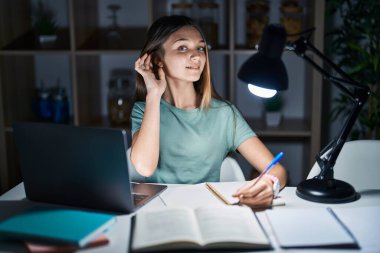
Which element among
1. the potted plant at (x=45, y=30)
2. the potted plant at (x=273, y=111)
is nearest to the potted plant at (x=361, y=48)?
the potted plant at (x=273, y=111)

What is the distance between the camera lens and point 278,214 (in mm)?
1436

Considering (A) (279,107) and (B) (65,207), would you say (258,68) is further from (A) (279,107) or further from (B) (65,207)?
(A) (279,107)

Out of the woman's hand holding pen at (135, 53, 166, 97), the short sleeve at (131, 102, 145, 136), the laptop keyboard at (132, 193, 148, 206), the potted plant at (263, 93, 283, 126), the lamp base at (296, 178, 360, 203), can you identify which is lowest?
the potted plant at (263, 93, 283, 126)

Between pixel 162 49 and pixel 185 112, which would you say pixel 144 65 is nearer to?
pixel 162 49

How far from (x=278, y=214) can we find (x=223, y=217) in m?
0.17

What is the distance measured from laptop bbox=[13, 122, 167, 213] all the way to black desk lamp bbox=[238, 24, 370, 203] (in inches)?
14.5

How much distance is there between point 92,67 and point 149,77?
146 centimetres

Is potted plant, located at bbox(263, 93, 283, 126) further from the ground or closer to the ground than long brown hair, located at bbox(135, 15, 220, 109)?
closer to the ground

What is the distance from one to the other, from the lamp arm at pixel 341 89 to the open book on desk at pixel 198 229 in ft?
1.12

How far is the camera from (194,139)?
6.75 ft

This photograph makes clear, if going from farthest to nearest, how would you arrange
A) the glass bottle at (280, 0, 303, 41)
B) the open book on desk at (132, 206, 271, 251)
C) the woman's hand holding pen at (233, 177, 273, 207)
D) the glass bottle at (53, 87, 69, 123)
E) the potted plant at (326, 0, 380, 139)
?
1. the glass bottle at (53, 87, 69, 123)
2. the glass bottle at (280, 0, 303, 41)
3. the potted plant at (326, 0, 380, 139)
4. the woman's hand holding pen at (233, 177, 273, 207)
5. the open book on desk at (132, 206, 271, 251)

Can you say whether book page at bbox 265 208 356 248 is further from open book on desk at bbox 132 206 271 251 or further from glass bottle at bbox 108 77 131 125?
glass bottle at bbox 108 77 131 125

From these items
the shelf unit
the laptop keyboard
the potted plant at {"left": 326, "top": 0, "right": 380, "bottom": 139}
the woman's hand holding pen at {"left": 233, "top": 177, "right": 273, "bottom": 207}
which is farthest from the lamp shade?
the shelf unit

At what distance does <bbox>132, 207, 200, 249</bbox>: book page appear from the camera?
48.6 inches
